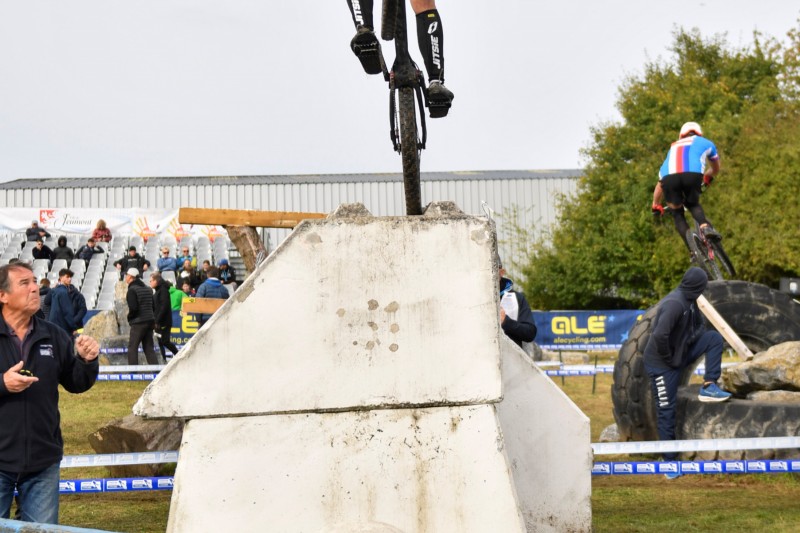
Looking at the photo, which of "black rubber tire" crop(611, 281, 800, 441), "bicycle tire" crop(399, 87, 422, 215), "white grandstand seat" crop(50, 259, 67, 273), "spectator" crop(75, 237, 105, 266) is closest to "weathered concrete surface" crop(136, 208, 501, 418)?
"bicycle tire" crop(399, 87, 422, 215)

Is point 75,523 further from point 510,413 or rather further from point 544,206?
point 544,206

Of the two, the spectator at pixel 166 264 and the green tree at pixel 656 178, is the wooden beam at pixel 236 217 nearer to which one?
the spectator at pixel 166 264

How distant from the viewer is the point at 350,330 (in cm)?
362

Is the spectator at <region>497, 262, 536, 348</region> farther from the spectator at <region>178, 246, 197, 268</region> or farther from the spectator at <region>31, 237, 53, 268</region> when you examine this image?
the spectator at <region>31, 237, 53, 268</region>

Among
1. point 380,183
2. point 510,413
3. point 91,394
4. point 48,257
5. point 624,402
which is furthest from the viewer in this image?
point 380,183

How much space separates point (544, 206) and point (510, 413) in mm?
35506

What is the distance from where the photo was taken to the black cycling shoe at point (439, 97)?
5.11 metres

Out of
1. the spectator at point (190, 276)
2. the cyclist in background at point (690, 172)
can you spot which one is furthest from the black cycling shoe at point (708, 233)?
the spectator at point (190, 276)

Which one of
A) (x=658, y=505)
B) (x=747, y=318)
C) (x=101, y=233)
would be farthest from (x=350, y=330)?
(x=101, y=233)

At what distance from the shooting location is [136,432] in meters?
8.05

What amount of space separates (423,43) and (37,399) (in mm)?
2683

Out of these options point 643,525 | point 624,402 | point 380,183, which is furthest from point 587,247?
point 643,525

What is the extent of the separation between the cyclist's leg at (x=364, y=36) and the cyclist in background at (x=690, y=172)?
6.82 m

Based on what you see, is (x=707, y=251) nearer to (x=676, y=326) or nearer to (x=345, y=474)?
(x=676, y=326)
